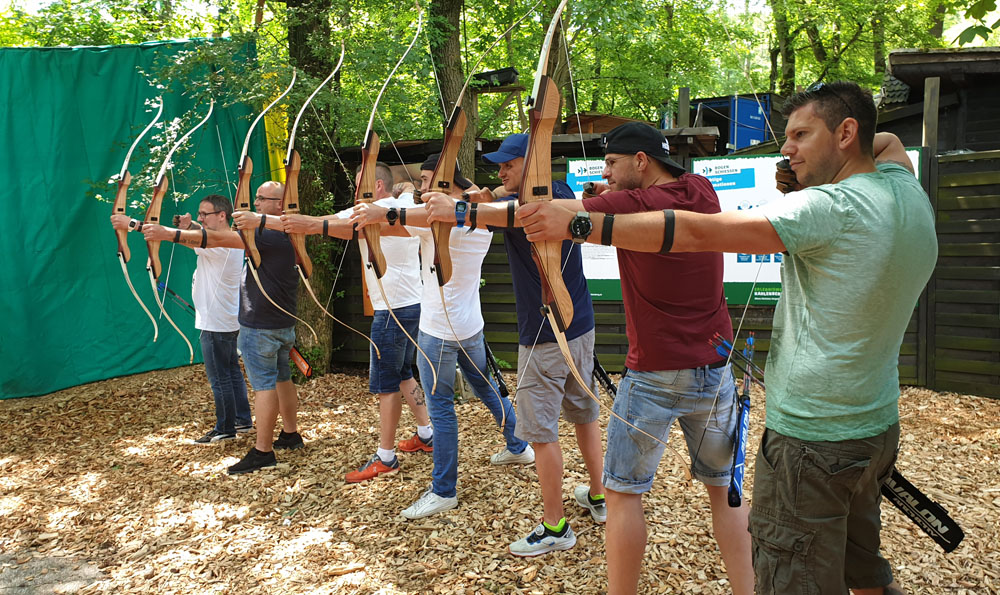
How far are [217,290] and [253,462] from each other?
1.27 m

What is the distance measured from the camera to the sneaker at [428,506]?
330 centimetres

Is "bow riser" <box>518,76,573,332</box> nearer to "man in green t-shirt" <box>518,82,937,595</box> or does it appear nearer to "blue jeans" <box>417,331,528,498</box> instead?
"man in green t-shirt" <box>518,82,937,595</box>

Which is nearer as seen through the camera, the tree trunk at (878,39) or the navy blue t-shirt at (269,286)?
the navy blue t-shirt at (269,286)

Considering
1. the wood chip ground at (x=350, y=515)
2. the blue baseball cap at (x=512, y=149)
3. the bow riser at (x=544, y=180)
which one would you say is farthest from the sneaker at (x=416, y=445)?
the bow riser at (x=544, y=180)

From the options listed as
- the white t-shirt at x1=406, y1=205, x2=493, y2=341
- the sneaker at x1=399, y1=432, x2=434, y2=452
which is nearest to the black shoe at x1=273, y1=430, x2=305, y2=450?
the sneaker at x1=399, y1=432, x2=434, y2=452

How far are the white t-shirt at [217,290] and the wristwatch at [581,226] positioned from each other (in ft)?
12.0

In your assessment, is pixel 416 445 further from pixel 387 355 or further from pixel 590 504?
pixel 590 504

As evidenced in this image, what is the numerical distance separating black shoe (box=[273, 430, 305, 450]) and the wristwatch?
3.50 meters

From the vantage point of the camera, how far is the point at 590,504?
10.5 feet

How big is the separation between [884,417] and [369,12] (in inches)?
241

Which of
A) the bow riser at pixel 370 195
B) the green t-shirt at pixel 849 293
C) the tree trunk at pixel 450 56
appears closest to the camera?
the green t-shirt at pixel 849 293

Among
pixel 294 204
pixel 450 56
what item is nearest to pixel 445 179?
pixel 294 204

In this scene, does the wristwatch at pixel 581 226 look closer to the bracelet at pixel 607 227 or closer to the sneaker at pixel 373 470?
the bracelet at pixel 607 227

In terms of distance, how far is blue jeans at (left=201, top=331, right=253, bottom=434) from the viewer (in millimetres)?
4723
